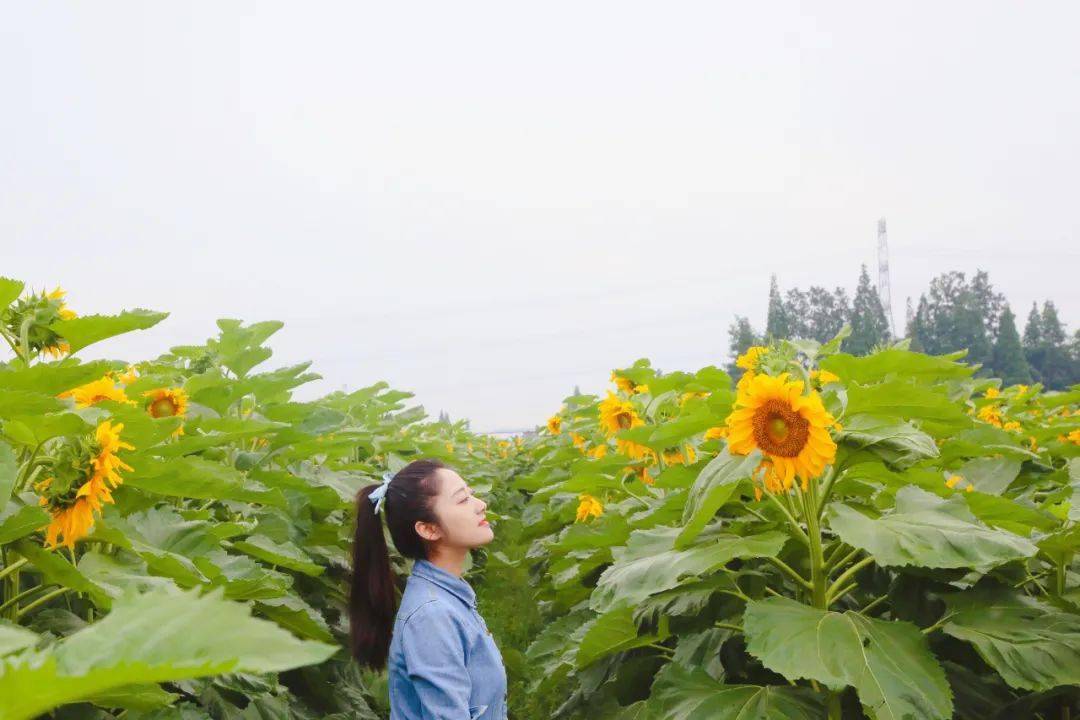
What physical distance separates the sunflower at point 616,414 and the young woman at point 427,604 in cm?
133

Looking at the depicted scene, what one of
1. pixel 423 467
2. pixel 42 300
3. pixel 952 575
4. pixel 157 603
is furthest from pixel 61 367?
pixel 952 575

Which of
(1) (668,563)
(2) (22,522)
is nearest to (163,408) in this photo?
(2) (22,522)

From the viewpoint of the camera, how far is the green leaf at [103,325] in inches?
97.4

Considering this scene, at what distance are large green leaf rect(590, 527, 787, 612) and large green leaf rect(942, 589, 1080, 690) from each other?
19.3 inches

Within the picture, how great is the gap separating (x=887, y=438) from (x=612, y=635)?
111 centimetres

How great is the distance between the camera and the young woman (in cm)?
269

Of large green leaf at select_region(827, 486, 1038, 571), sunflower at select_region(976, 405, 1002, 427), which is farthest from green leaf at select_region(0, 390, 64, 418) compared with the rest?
sunflower at select_region(976, 405, 1002, 427)

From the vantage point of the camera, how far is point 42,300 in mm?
2617

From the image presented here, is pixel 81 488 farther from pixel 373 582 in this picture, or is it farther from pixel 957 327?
pixel 957 327

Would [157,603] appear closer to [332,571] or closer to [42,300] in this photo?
[42,300]

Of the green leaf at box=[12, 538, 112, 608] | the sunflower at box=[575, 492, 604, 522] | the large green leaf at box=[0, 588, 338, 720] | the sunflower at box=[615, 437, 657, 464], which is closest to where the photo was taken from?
the large green leaf at box=[0, 588, 338, 720]

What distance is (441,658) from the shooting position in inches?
106

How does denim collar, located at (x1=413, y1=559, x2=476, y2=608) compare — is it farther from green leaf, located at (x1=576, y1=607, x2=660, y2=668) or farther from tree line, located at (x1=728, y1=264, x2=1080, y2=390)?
tree line, located at (x1=728, y1=264, x2=1080, y2=390)

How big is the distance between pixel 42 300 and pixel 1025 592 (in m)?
2.80
